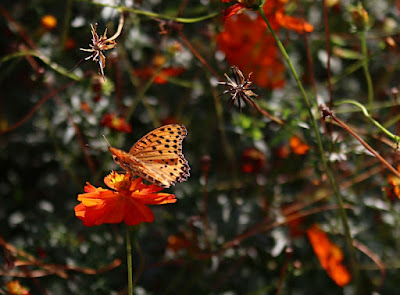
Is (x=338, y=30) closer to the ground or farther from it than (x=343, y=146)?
farther from it

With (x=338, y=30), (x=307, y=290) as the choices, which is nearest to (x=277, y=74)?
(x=338, y=30)

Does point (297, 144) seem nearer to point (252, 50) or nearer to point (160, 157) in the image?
point (252, 50)

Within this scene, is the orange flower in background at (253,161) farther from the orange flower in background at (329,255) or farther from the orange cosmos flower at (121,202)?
the orange cosmos flower at (121,202)

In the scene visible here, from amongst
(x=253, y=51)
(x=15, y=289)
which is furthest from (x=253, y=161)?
(x=15, y=289)

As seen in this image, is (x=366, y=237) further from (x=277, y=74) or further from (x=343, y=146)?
(x=277, y=74)

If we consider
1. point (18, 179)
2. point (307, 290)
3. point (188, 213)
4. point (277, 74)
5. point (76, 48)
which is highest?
Result: point (76, 48)
